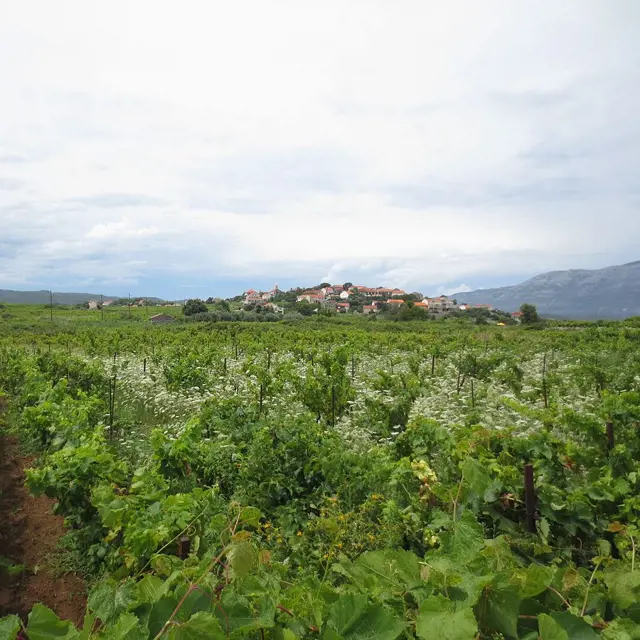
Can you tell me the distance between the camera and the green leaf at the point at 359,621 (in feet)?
4.04

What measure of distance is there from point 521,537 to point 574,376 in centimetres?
920

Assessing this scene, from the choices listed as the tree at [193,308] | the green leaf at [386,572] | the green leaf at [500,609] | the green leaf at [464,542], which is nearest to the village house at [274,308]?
the tree at [193,308]

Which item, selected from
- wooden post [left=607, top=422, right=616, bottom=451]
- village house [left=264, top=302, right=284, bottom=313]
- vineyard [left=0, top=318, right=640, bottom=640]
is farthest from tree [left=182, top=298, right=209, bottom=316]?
wooden post [left=607, top=422, right=616, bottom=451]

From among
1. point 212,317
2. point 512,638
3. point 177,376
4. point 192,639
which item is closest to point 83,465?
point 192,639

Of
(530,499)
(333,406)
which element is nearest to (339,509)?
(530,499)

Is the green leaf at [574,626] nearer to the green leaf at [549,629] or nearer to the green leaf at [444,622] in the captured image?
the green leaf at [549,629]

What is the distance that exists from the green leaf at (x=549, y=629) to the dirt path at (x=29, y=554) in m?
4.50

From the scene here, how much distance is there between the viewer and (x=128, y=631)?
1.28m

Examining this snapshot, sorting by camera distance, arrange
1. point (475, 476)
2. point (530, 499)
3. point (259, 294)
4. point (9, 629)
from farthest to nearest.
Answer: point (259, 294) → point (530, 499) → point (475, 476) → point (9, 629)

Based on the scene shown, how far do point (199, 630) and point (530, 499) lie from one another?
3.02 metres

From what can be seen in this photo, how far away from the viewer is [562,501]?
362 centimetres

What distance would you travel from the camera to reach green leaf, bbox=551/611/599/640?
4.07 feet

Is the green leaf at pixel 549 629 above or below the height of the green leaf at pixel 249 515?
above

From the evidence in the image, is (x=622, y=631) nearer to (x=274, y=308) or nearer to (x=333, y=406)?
(x=333, y=406)
